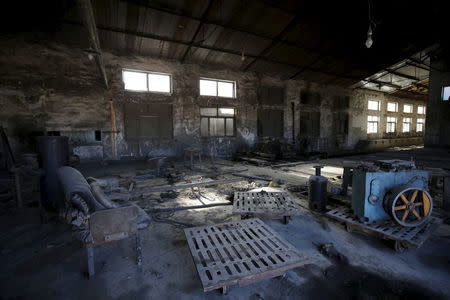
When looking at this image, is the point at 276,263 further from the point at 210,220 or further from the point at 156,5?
the point at 156,5

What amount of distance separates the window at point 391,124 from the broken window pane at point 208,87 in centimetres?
1701

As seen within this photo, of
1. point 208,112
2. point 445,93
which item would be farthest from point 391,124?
point 208,112

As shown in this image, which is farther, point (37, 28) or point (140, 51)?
point (140, 51)

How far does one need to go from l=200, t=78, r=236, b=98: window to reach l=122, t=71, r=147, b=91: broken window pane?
113 inches

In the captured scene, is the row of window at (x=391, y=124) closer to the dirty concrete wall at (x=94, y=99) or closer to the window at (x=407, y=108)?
the window at (x=407, y=108)

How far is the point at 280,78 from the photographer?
1304 centimetres

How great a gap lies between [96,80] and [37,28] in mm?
2397

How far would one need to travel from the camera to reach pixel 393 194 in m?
2.88

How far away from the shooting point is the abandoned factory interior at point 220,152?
2.25 meters

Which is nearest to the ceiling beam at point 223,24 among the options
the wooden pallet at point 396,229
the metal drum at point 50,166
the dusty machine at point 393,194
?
the metal drum at point 50,166

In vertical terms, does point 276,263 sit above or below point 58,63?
below

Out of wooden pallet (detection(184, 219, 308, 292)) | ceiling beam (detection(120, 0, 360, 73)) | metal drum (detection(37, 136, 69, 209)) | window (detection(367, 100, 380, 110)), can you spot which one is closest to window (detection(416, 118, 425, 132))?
window (detection(367, 100, 380, 110))

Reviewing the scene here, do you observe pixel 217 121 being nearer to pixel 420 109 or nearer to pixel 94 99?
pixel 94 99

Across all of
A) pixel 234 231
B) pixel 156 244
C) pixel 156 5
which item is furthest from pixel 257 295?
pixel 156 5
